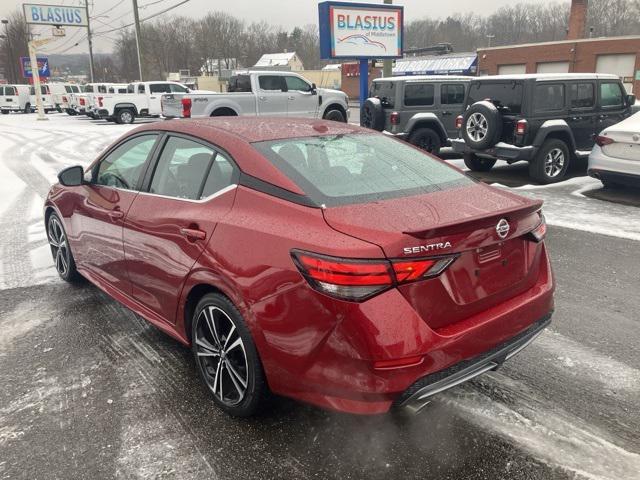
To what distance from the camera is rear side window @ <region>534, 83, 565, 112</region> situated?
9.06m

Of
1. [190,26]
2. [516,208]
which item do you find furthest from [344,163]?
[190,26]

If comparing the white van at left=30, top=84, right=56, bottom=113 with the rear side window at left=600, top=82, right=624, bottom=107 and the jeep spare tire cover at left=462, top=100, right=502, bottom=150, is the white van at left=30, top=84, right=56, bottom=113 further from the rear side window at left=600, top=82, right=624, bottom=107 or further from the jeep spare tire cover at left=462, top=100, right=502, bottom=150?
the rear side window at left=600, top=82, right=624, bottom=107

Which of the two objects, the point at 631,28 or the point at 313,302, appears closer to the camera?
the point at 313,302

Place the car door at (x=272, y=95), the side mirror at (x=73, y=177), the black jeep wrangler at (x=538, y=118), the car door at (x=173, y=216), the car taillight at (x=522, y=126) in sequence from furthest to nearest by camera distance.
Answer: the car door at (x=272, y=95)
the black jeep wrangler at (x=538, y=118)
the car taillight at (x=522, y=126)
the side mirror at (x=73, y=177)
the car door at (x=173, y=216)

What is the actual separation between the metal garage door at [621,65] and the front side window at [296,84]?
2520 cm

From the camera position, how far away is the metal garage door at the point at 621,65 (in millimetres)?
33375

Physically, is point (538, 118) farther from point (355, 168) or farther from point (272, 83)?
point (272, 83)

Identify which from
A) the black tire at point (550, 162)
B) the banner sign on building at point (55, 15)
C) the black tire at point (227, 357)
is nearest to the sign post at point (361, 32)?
the black tire at point (550, 162)

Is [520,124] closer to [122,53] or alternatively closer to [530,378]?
[530,378]

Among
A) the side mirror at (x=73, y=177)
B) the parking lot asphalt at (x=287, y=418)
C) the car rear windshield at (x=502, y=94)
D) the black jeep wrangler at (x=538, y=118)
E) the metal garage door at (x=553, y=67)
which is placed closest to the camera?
the parking lot asphalt at (x=287, y=418)

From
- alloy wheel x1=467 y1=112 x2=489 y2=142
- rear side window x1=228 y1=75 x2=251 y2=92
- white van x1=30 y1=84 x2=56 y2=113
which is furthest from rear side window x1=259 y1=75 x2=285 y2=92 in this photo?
white van x1=30 y1=84 x2=56 y2=113

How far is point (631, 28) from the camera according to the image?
7100 cm

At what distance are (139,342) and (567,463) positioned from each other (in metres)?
2.77

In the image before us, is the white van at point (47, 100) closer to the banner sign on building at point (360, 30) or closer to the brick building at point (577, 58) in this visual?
the banner sign on building at point (360, 30)
